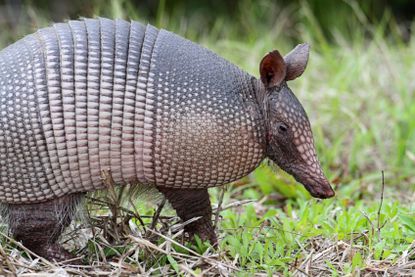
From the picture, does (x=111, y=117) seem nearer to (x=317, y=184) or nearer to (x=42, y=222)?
(x=42, y=222)

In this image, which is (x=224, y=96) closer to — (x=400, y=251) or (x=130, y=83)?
(x=130, y=83)

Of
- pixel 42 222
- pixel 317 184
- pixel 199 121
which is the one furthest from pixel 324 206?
pixel 42 222

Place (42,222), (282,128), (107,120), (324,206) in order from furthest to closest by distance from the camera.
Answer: (324,206) < (282,128) < (42,222) < (107,120)

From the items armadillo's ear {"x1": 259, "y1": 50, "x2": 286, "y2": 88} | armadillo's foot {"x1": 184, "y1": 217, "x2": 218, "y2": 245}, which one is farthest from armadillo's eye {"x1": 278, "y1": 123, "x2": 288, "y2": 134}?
armadillo's foot {"x1": 184, "y1": 217, "x2": 218, "y2": 245}

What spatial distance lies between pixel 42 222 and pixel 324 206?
2.24 m

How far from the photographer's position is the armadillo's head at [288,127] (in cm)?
450

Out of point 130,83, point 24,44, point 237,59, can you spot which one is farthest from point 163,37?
point 237,59

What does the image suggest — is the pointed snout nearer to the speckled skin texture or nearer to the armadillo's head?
the armadillo's head

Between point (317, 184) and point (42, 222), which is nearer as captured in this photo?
point (42, 222)

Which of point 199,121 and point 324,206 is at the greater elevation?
point 199,121

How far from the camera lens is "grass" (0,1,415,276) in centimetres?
441

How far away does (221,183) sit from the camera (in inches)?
177

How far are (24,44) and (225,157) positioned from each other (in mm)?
1292

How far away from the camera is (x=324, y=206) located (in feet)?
18.9
